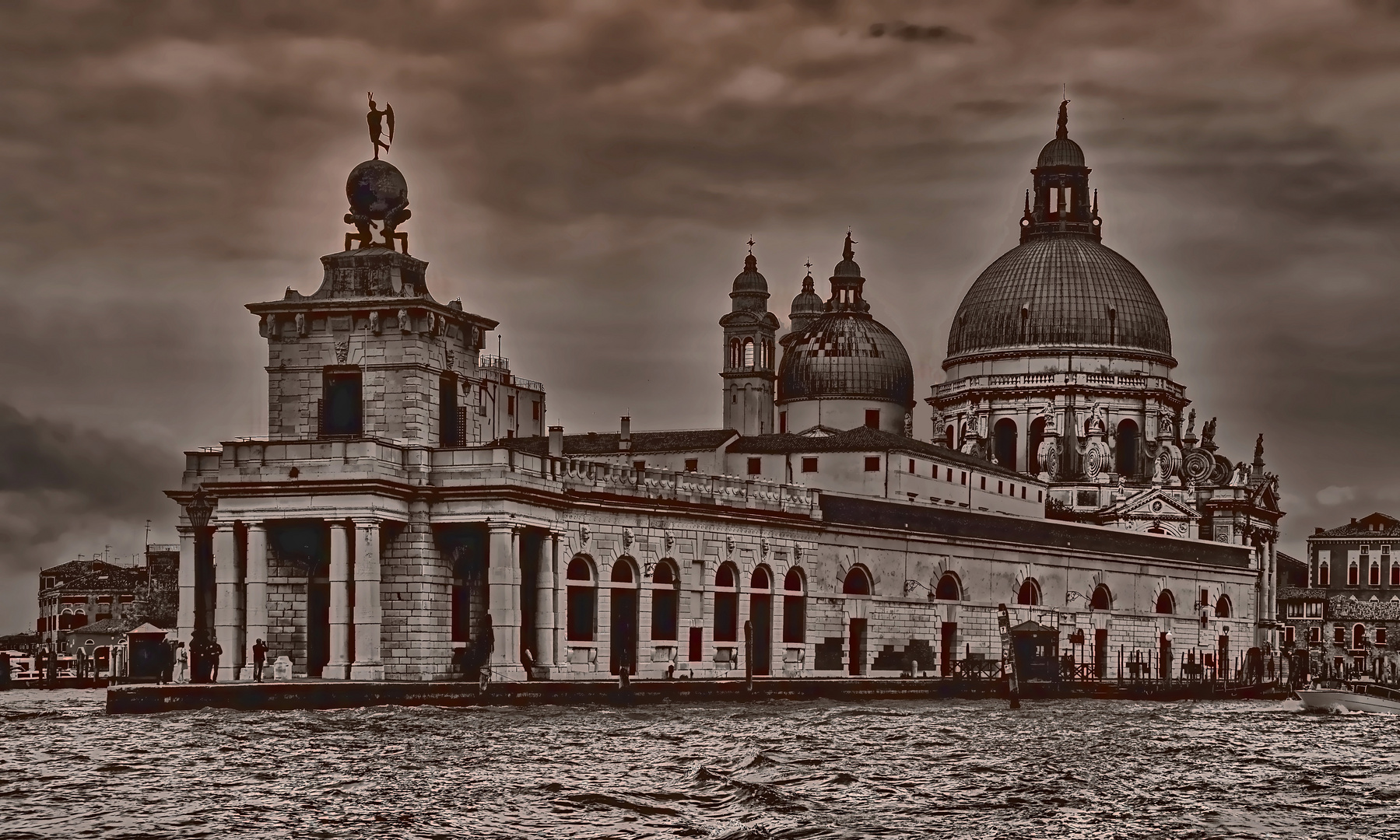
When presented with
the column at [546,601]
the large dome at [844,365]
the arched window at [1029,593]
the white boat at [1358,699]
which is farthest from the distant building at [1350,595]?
the column at [546,601]

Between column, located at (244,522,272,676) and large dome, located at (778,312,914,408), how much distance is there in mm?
42941

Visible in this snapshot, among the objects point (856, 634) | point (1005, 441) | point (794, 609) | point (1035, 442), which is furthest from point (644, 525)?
point (1005, 441)

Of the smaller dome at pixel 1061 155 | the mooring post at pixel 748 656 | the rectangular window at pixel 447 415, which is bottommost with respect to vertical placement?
the mooring post at pixel 748 656

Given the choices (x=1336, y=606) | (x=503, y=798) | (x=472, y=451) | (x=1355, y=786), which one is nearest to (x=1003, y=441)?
(x=1336, y=606)

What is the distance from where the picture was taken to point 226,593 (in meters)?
55.4

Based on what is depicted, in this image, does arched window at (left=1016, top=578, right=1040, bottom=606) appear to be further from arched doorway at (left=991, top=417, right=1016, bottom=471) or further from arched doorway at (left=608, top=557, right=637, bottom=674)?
arched doorway at (left=991, top=417, right=1016, bottom=471)

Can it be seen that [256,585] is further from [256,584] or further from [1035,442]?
[1035,442]

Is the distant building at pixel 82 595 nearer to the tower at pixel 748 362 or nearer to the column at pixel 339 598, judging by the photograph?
the tower at pixel 748 362

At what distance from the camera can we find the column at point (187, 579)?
57031 mm

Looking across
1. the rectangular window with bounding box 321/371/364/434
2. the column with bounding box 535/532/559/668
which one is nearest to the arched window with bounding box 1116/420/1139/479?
the column with bounding box 535/532/559/668

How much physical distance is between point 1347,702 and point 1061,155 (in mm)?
44871

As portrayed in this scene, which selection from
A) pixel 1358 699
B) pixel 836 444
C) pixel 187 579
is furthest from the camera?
pixel 836 444

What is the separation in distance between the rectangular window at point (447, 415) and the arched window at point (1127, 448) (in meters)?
50.2

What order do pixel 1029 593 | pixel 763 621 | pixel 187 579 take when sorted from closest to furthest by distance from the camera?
1. pixel 187 579
2. pixel 763 621
3. pixel 1029 593
